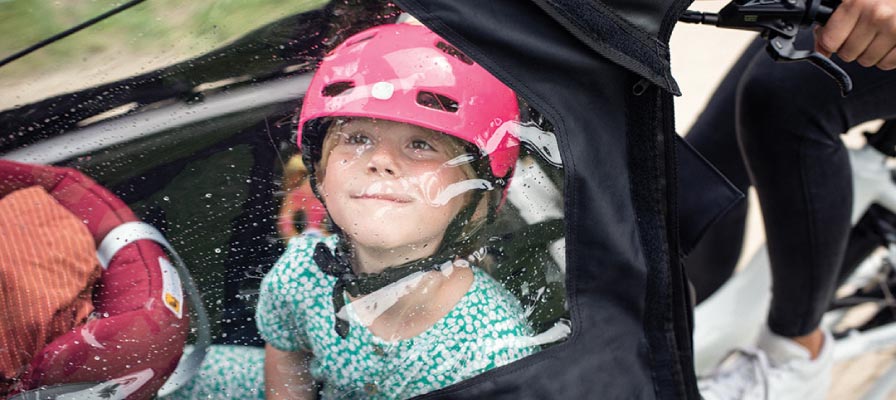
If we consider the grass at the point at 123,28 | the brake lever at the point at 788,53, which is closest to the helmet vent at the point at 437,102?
the grass at the point at 123,28

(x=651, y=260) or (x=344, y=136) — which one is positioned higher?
(x=344, y=136)

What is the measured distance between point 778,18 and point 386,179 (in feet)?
1.44

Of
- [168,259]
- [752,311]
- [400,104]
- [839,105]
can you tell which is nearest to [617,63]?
[400,104]

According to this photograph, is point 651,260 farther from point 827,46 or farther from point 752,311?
point 752,311

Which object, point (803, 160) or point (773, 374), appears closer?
point (803, 160)

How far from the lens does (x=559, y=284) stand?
0.86m

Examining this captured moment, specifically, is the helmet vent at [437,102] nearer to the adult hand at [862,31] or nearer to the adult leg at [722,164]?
the adult hand at [862,31]

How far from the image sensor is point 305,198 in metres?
0.73

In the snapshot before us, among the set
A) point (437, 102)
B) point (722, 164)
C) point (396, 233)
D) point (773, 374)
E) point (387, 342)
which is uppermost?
point (437, 102)

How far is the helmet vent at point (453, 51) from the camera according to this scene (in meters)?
0.72

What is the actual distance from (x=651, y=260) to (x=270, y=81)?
452 mm

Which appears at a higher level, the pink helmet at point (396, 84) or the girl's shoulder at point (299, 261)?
the pink helmet at point (396, 84)

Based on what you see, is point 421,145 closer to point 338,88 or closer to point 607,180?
point 338,88

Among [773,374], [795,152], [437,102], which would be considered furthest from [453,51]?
[773,374]
